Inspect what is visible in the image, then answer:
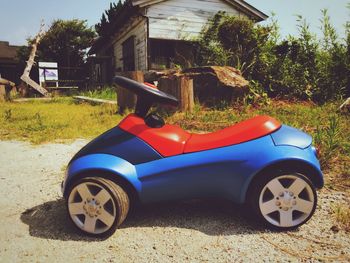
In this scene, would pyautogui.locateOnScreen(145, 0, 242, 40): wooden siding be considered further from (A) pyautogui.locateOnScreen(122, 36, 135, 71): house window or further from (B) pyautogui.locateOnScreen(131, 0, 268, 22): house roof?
(A) pyautogui.locateOnScreen(122, 36, 135, 71): house window

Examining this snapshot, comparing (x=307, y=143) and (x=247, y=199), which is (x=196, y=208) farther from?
(x=307, y=143)

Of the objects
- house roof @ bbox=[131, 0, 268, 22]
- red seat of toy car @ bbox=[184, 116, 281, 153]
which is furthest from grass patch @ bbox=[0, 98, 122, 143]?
house roof @ bbox=[131, 0, 268, 22]

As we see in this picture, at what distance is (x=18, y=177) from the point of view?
3205 millimetres

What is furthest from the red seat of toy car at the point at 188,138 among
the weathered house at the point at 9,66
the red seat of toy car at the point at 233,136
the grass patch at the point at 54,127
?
the weathered house at the point at 9,66

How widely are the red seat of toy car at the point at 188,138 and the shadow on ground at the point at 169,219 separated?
0.52 meters

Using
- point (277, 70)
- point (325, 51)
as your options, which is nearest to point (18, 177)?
point (277, 70)

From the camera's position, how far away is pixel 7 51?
2959cm

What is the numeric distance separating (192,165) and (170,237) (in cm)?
48

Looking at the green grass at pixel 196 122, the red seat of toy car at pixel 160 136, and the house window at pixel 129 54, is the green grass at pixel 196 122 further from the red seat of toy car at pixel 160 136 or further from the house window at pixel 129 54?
the house window at pixel 129 54

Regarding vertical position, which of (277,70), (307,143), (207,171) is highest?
(277,70)

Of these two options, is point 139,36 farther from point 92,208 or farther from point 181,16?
point 92,208

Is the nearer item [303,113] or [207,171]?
[207,171]

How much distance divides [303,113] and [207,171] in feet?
14.8

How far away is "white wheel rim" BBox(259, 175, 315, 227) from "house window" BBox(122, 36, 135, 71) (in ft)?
42.3
